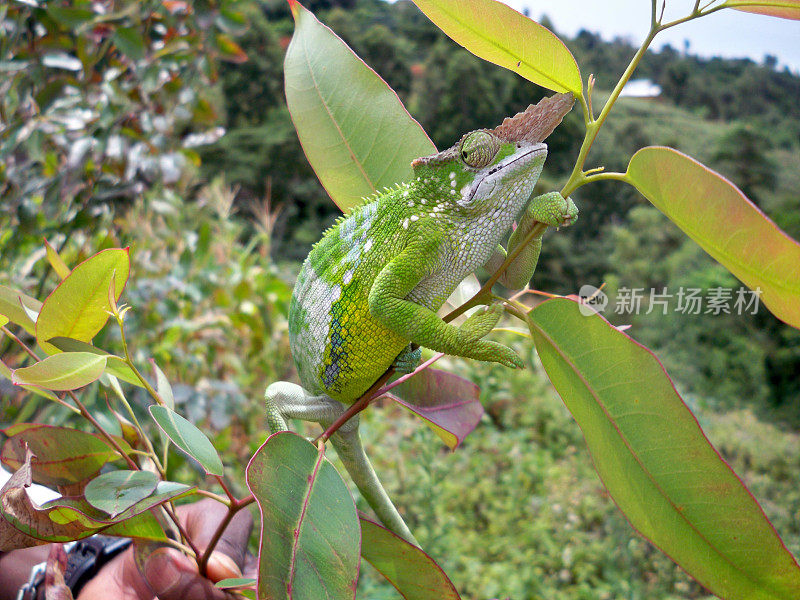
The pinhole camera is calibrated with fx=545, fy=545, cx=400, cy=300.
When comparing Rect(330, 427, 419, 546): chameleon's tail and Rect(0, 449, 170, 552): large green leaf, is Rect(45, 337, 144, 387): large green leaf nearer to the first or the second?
Rect(0, 449, 170, 552): large green leaf

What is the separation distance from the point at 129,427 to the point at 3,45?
1.16m

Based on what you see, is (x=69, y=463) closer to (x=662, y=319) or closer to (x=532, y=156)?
(x=532, y=156)

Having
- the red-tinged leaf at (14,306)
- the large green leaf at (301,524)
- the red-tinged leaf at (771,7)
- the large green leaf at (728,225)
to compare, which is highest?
the red-tinged leaf at (771,7)

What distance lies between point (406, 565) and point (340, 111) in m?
0.45

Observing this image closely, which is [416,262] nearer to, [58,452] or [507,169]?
[507,169]

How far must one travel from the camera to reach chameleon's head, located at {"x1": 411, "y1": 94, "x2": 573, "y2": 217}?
49 centimetres

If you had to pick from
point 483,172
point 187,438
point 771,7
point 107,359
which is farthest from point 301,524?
point 771,7

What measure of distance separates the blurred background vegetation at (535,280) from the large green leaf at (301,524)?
0.31 m

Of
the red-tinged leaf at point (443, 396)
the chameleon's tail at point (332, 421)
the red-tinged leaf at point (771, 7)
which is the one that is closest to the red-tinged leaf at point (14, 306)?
the chameleon's tail at point (332, 421)

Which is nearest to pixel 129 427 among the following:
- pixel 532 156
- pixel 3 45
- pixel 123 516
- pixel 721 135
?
pixel 123 516

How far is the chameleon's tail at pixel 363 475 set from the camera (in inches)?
24.5

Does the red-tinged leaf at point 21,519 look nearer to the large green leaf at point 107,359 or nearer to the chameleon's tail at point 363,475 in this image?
the large green leaf at point 107,359

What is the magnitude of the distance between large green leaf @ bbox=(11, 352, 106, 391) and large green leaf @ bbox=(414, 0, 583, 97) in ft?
1.25

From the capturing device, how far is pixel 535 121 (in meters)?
0.48
